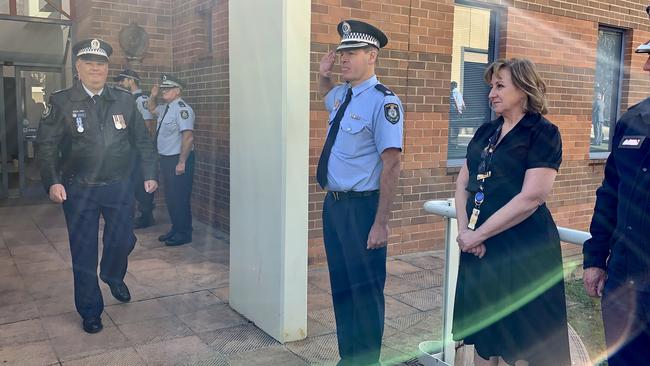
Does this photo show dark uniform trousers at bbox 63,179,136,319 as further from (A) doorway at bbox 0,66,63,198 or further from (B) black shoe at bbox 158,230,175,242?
(A) doorway at bbox 0,66,63,198

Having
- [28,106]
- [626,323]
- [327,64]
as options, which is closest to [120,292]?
[327,64]

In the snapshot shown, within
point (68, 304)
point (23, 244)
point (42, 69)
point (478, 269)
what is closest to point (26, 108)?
point (42, 69)

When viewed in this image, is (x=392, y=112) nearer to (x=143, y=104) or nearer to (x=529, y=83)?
(x=529, y=83)

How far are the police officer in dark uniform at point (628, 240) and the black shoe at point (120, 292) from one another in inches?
153

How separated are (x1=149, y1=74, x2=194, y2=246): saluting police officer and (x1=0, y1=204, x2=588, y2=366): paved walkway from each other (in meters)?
0.27

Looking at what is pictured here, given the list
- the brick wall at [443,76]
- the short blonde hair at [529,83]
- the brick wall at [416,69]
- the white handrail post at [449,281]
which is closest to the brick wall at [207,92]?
the brick wall at [416,69]

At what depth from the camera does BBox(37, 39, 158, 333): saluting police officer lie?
434 cm

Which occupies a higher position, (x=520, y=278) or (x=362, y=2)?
(x=362, y=2)

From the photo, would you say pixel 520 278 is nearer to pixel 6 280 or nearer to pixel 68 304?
pixel 68 304

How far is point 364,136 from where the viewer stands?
3.43m

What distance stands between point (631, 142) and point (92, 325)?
3.77 metres

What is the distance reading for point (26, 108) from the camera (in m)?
10.1

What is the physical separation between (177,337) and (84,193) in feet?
4.19

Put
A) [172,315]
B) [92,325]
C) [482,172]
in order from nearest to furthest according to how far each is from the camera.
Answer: [482,172] < [92,325] < [172,315]
